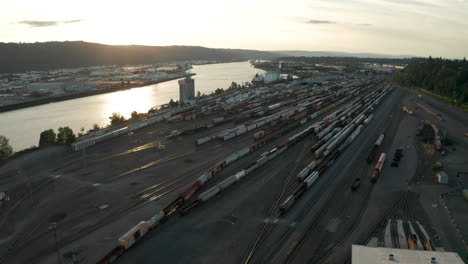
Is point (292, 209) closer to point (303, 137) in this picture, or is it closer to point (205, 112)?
point (303, 137)

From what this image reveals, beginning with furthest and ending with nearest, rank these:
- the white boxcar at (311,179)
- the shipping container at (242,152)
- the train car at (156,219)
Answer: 1. the shipping container at (242,152)
2. the white boxcar at (311,179)
3. the train car at (156,219)

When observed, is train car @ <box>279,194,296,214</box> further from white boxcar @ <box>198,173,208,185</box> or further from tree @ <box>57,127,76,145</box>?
tree @ <box>57,127,76,145</box>

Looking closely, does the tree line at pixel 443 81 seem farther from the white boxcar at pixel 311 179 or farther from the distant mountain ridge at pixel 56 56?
the distant mountain ridge at pixel 56 56

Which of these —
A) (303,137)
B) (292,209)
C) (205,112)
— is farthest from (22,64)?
(292,209)

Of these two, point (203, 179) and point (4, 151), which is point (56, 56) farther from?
point (203, 179)

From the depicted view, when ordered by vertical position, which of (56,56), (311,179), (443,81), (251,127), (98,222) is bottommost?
(98,222)

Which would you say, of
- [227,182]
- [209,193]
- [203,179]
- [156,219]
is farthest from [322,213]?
[156,219]

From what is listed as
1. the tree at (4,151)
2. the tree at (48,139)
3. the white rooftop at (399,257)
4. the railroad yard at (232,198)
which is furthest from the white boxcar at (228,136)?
the white rooftop at (399,257)
